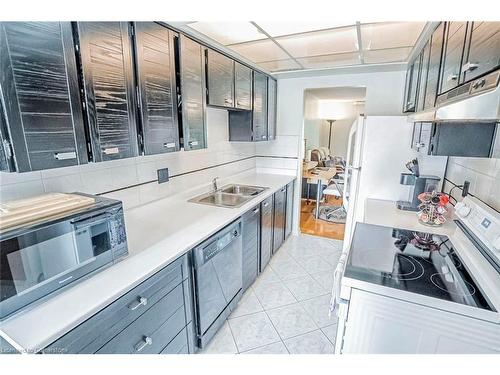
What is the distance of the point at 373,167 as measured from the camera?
7.48 ft

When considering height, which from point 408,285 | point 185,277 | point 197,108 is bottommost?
point 185,277

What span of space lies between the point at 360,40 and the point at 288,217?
211 centimetres

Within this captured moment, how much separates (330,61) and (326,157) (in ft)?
12.8

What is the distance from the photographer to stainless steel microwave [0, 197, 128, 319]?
75cm

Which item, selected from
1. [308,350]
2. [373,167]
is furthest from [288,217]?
[308,350]

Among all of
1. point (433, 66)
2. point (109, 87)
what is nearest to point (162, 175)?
point (109, 87)

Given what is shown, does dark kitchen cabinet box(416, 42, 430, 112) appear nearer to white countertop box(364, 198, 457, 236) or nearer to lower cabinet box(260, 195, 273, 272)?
white countertop box(364, 198, 457, 236)

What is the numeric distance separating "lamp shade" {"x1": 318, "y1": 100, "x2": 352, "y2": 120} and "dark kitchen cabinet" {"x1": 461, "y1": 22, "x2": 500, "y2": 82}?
6.29 meters

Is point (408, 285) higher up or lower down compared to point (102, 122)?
lower down

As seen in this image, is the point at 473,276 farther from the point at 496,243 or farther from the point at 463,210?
the point at 463,210

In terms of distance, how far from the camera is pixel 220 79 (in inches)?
80.5

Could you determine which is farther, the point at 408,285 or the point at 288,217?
the point at 288,217

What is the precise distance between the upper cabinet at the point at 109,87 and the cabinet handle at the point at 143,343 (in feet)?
2.79
